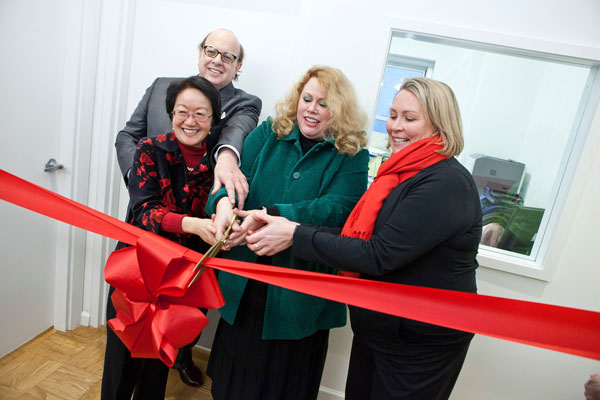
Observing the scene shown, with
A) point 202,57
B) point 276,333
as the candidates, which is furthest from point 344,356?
point 202,57

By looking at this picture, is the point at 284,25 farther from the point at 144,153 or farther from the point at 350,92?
the point at 144,153

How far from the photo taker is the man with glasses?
1.51m

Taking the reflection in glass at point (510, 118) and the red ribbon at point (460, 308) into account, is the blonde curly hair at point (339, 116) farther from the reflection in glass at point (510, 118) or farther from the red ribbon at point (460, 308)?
the reflection in glass at point (510, 118)

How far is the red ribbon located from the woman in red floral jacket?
0.21 metres

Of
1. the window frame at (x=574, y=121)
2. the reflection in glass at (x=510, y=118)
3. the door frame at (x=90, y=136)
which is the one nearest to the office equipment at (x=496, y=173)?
the reflection in glass at (x=510, y=118)

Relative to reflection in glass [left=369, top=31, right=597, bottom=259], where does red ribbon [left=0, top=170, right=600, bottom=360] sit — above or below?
below

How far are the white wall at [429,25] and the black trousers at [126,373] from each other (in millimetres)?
1058

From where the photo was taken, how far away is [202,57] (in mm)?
1704

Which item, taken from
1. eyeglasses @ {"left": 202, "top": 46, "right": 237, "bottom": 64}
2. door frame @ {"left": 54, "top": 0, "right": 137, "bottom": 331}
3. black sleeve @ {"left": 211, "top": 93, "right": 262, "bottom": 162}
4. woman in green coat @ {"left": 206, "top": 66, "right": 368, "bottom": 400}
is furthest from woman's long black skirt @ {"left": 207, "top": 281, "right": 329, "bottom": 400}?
door frame @ {"left": 54, "top": 0, "right": 137, "bottom": 331}

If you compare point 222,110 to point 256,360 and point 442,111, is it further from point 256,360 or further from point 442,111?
point 256,360

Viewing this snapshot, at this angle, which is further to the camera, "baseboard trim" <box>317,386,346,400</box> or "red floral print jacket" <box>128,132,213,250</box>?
A: "baseboard trim" <box>317,386,346,400</box>

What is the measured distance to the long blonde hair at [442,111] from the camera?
1.21 m

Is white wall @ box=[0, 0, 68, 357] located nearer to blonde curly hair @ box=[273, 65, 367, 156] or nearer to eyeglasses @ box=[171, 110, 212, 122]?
eyeglasses @ box=[171, 110, 212, 122]

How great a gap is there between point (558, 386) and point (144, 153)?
2.65m
